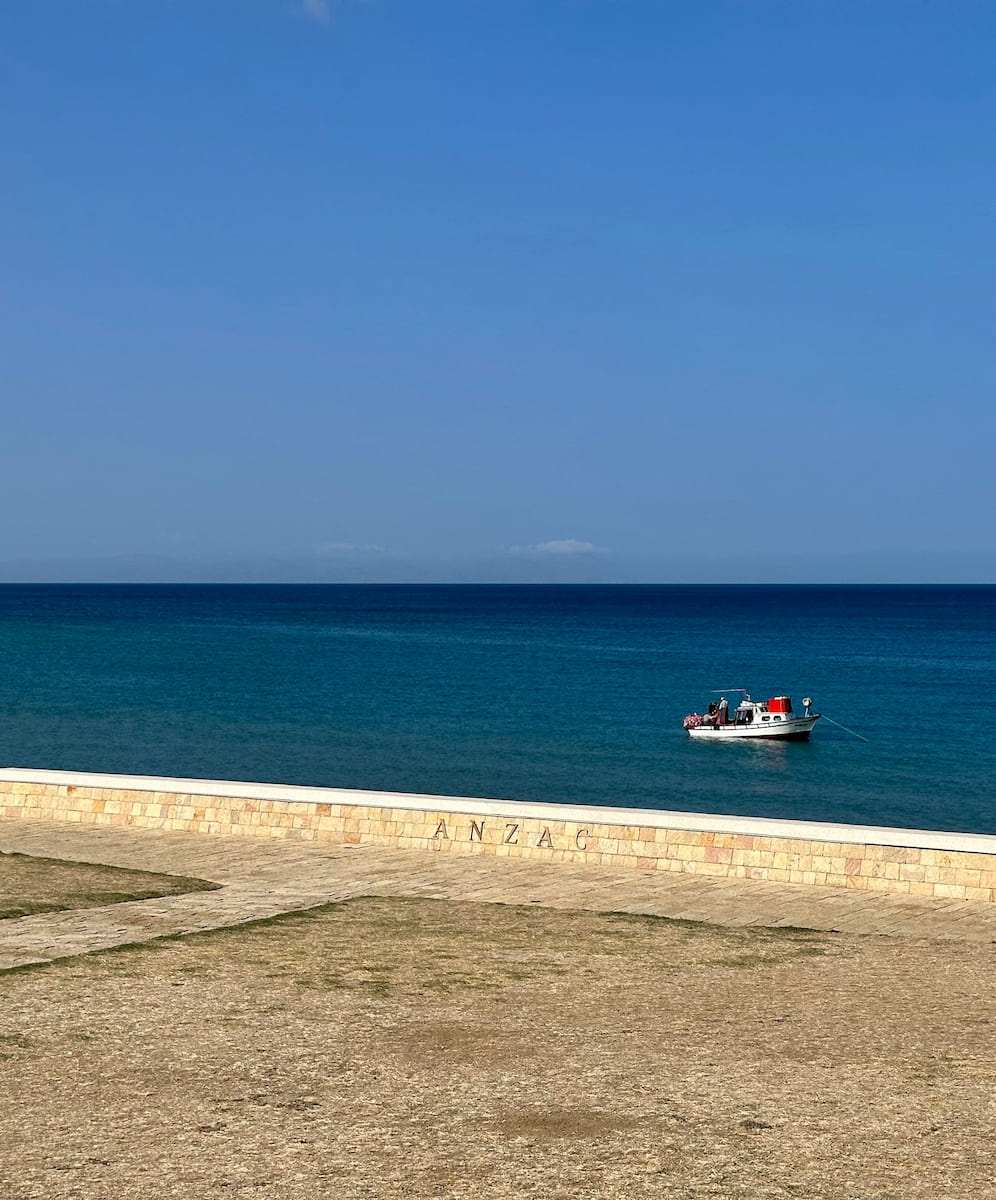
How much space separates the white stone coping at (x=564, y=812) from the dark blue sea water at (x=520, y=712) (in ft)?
57.4

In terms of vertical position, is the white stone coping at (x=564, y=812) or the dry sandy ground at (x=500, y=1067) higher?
the white stone coping at (x=564, y=812)

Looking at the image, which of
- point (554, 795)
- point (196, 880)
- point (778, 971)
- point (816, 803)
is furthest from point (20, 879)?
point (816, 803)

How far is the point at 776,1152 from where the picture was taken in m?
6.67

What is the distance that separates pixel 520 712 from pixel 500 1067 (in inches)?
1835

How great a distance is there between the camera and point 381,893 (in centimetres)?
1359

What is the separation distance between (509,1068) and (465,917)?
434 centimetres

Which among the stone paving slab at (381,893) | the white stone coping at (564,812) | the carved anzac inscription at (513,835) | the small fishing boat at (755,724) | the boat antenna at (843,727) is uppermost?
the white stone coping at (564,812)

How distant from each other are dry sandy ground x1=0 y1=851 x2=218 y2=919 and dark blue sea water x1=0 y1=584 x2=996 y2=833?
2094 centimetres

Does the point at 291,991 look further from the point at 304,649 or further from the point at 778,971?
the point at 304,649

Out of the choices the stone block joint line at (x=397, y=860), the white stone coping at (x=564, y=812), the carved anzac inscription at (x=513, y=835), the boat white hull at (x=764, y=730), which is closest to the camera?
the stone block joint line at (x=397, y=860)

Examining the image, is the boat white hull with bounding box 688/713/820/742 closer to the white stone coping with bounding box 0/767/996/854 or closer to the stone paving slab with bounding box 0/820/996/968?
the white stone coping with bounding box 0/767/996/854

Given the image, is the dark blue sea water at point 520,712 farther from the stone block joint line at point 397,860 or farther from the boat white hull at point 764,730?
the stone block joint line at point 397,860

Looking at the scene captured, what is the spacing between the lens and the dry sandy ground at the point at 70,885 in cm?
1265

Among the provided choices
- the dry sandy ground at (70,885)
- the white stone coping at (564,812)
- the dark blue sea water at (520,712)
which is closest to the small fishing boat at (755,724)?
the dark blue sea water at (520,712)
